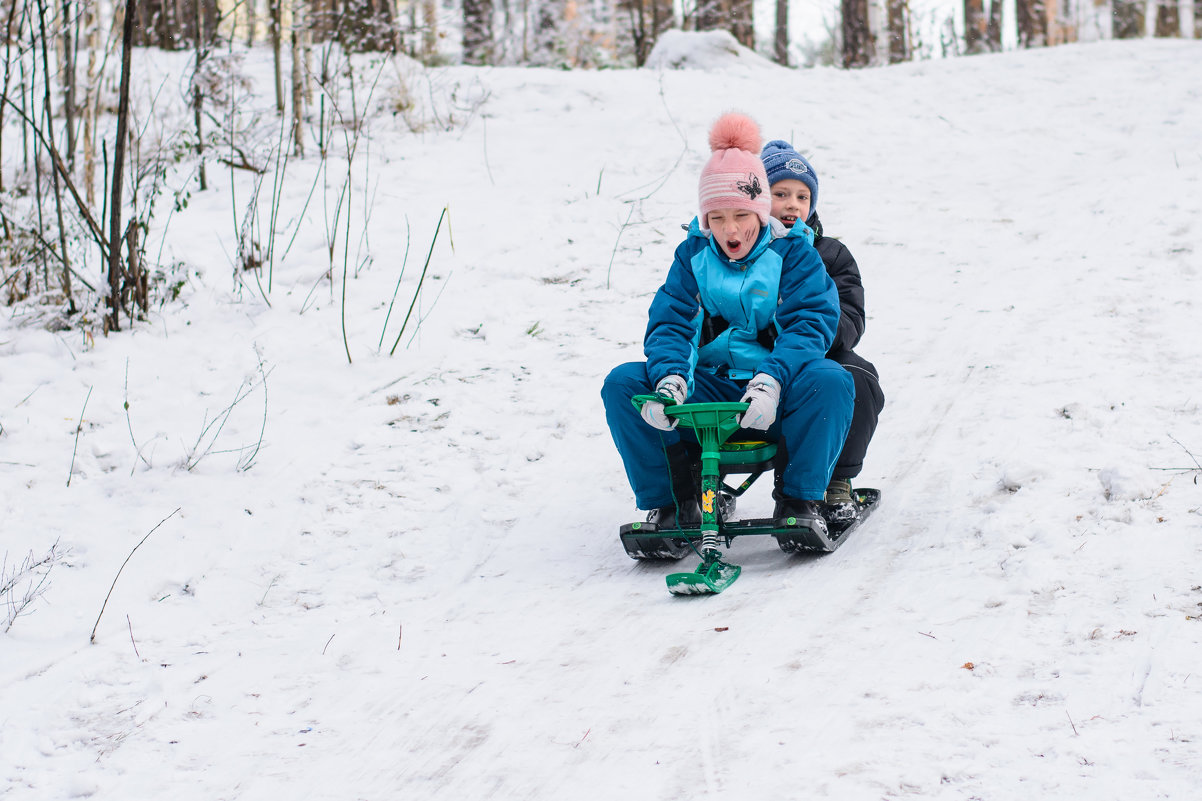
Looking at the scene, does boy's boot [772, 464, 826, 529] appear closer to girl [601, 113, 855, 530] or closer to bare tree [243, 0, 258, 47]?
girl [601, 113, 855, 530]

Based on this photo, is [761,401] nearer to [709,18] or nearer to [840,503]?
[840,503]

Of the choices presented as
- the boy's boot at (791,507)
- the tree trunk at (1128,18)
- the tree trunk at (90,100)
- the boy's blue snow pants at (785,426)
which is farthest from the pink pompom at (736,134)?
the tree trunk at (1128,18)

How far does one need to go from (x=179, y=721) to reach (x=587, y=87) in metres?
7.63

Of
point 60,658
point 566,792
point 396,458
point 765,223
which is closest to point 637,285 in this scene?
point 396,458

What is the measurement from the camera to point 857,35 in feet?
42.7

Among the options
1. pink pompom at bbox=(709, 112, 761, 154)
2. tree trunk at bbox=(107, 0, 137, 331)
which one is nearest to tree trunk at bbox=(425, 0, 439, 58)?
tree trunk at bbox=(107, 0, 137, 331)

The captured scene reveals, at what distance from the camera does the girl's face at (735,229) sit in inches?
129

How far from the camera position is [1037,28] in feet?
46.5

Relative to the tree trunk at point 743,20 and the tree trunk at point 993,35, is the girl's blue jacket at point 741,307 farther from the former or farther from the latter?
the tree trunk at point 993,35

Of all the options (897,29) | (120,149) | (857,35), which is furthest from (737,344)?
(897,29)

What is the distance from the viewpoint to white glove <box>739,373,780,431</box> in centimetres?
300

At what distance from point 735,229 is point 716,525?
3.11 feet

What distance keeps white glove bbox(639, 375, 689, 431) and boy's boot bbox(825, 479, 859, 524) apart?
0.61 meters

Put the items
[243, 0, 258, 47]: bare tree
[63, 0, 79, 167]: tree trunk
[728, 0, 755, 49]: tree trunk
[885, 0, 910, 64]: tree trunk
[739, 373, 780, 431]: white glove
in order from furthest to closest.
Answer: [885, 0, 910, 64]: tree trunk < [728, 0, 755, 49]: tree trunk < [243, 0, 258, 47]: bare tree < [63, 0, 79, 167]: tree trunk < [739, 373, 780, 431]: white glove
